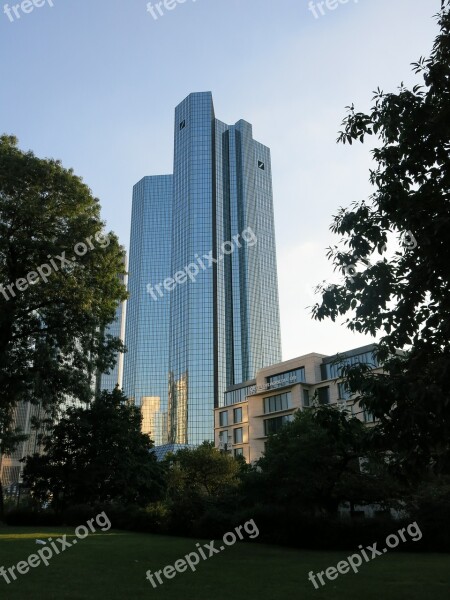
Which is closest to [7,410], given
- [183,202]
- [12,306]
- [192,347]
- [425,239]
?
[12,306]

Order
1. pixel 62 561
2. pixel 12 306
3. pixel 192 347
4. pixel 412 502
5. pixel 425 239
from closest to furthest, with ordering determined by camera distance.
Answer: pixel 425 239, pixel 62 561, pixel 12 306, pixel 412 502, pixel 192 347

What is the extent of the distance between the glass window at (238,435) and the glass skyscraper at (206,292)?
50102 mm

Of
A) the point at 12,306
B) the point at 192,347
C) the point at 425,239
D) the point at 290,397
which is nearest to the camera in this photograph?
the point at 425,239

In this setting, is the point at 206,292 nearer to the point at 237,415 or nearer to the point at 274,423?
the point at 237,415

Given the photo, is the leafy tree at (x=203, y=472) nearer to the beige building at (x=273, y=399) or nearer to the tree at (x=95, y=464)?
the tree at (x=95, y=464)

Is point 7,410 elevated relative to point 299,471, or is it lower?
elevated

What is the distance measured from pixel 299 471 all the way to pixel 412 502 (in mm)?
5864

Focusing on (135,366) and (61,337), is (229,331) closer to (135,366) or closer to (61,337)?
(135,366)

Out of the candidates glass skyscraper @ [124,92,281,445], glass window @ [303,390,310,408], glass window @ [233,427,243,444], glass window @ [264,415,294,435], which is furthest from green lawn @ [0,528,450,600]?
glass skyscraper @ [124,92,281,445]

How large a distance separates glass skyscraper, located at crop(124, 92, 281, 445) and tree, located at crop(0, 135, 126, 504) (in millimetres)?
100457

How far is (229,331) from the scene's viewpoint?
141 metres
